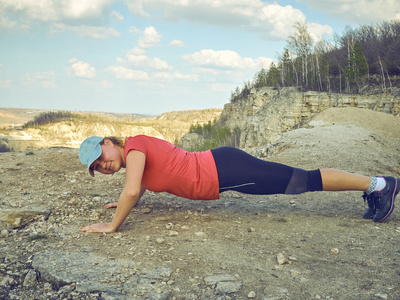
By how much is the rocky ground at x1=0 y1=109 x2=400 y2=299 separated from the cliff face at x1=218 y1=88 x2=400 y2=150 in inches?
496

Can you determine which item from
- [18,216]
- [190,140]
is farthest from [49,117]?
[18,216]

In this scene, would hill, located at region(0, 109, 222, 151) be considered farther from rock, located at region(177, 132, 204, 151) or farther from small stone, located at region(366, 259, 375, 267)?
small stone, located at region(366, 259, 375, 267)

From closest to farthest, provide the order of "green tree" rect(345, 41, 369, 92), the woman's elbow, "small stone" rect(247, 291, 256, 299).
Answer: "small stone" rect(247, 291, 256, 299) → the woman's elbow → "green tree" rect(345, 41, 369, 92)

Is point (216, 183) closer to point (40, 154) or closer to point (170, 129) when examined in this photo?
point (40, 154)

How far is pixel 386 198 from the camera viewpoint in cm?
341

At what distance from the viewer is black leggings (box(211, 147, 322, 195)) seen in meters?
3.24

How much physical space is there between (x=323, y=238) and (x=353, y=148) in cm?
608

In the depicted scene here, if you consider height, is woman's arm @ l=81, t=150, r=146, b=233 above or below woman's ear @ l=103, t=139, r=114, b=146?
below

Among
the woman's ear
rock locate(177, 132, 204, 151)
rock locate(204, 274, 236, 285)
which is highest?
the woman's ear

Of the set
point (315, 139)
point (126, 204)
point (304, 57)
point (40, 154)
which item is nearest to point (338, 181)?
point (126, 204)

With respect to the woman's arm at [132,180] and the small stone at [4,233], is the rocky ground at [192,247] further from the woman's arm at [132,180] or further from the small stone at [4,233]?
the woman's arm at [132,180]

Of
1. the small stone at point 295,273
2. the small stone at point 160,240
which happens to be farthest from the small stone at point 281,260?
the small stone at point 160,240

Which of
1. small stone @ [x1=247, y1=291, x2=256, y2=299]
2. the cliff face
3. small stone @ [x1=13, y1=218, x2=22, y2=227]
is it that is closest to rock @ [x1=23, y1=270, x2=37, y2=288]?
small stone @ [x1=13, y1=218, x2=22, y2=227]

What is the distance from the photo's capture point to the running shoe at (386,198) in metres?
3.38
